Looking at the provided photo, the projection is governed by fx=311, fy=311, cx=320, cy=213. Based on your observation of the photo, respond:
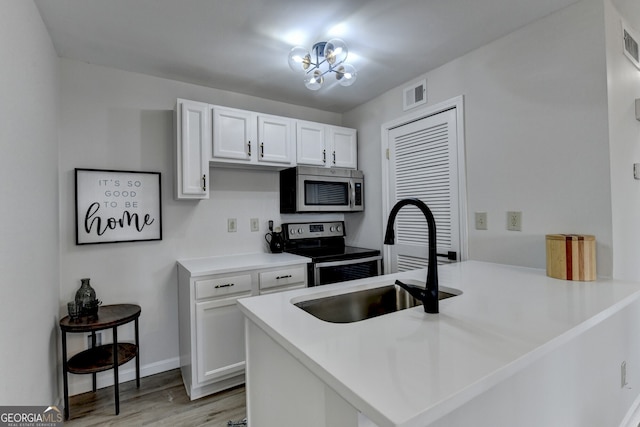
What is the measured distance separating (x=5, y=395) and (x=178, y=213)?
65.1 inches

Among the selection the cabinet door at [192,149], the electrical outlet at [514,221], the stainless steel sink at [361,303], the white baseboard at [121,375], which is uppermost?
the cabinet door at [192,149]

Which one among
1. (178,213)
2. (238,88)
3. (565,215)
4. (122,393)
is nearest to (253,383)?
(122,393)

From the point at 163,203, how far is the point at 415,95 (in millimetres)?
2338

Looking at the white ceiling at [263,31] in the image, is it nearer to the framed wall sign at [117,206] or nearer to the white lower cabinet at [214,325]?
the framed wall sign at [117,206]

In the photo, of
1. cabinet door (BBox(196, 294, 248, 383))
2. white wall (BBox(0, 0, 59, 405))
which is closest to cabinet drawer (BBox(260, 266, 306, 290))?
cabinet door (BBox(196, 294, 248, 383))

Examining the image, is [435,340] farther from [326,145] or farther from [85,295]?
[326,145]

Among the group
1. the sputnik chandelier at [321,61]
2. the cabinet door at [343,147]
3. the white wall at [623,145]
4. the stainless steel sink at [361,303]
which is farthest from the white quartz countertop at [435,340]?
the cabinet door at [343,147]

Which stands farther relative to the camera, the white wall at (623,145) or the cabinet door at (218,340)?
the cabinet door at (218,340)

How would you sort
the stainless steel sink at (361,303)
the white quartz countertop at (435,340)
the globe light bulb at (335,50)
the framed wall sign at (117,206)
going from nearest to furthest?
the white quartz countertop at (435,340)
the stainless steel sink at (361,303)
the globe light bulb at (335,50)
the framed wall sign at (117,206)

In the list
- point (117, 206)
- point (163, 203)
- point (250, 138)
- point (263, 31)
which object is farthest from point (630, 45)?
point (117, 206)

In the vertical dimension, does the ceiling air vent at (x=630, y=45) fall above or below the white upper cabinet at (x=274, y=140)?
above

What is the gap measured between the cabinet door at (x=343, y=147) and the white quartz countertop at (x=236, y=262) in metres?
1.11

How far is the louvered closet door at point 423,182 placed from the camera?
96.7 inches

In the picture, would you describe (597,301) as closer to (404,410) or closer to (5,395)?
(404,410)
